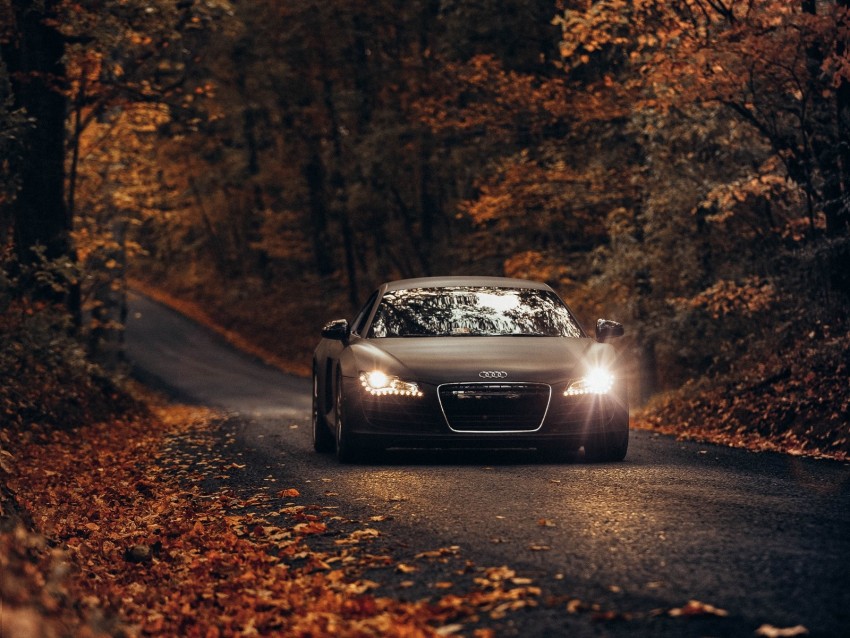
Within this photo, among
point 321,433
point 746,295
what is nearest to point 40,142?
point 321,433

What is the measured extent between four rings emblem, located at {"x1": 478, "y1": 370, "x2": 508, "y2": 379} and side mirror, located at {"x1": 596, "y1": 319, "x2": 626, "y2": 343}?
1403mm

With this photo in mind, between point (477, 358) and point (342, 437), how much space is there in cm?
149

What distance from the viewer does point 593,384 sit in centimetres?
1056

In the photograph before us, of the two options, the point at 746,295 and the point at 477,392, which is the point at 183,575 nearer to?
the point at 477,392

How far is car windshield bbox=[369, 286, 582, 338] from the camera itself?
11586mm

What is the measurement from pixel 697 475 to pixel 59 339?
11620 mm

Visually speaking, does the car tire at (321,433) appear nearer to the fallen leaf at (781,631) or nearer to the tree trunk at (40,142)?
the fallen leaf at (781,631)

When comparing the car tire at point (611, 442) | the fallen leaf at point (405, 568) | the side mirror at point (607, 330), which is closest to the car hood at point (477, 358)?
the side mirror at point (607, 330)

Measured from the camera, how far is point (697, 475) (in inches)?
384

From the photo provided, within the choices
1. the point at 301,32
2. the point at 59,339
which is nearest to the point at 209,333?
the point at 301,32

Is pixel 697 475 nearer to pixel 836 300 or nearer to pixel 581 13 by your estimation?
pixel 836 300

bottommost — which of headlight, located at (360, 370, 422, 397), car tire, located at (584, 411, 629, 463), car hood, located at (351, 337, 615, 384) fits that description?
car tire, located at (584, 411, 629, 463)

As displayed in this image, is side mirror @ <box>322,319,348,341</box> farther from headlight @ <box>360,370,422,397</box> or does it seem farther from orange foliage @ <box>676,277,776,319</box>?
orange foliage @ <box>676,277,776,319</box>

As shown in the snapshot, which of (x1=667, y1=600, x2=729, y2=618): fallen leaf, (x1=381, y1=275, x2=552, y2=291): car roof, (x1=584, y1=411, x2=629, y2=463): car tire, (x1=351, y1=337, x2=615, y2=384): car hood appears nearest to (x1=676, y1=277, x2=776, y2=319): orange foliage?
(x1=381, y1=275, x2=552, y2=291): car roof
